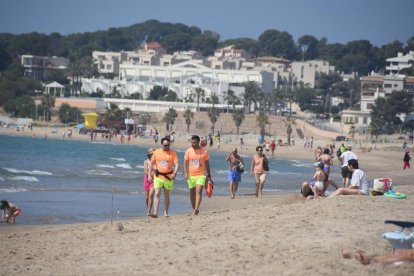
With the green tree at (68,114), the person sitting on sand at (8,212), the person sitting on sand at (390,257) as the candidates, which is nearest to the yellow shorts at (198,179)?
the person sitting on sand at (8,212)

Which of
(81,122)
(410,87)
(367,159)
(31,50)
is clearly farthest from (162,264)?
(31,50)

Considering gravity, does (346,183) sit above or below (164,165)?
below

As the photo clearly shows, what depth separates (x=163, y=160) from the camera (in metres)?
14.7

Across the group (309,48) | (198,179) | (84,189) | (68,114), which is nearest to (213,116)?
(68,114)

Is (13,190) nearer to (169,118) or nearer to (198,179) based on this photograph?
(198,179)

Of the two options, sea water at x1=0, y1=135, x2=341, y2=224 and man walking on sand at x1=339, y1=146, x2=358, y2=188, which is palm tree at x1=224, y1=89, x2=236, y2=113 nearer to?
sea water at x1=0, y1=135, x2=341, y2=224

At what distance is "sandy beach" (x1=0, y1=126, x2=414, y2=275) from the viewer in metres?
10.2

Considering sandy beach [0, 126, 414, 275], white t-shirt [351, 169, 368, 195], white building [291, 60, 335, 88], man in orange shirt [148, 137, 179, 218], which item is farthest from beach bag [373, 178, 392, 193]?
white building [291, 60, 335, 88]

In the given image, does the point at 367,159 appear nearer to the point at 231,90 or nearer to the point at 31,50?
the point at 231,90

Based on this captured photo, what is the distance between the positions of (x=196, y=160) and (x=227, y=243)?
3.62m

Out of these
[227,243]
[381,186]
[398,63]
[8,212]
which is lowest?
[8,212]

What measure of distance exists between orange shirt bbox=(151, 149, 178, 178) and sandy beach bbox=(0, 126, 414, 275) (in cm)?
73

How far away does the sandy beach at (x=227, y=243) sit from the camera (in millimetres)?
10250

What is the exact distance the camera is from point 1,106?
10400 centimetres
